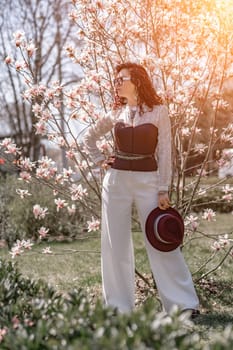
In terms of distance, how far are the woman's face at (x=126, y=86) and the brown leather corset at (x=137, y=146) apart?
0.24 meters

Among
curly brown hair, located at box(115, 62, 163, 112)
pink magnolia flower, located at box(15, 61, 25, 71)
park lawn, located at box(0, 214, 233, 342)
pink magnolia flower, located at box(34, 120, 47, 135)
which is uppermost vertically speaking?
pink magnolia flower, located at box(15, 61, 25, 71)

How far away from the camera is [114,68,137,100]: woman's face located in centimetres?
494

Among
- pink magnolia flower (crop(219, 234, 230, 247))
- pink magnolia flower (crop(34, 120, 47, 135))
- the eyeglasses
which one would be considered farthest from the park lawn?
the eyeglasses

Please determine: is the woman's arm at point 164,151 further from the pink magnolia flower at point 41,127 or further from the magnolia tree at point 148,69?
the pink magnolia flower at point 41,127

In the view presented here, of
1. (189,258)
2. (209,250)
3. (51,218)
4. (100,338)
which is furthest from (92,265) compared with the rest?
(100,338)

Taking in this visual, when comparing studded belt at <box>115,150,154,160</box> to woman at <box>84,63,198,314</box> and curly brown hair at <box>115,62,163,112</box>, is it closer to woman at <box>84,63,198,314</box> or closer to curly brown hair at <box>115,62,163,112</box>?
woman at <box>84,63,198,314</box>

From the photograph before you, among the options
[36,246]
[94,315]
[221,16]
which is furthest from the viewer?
[36,246]

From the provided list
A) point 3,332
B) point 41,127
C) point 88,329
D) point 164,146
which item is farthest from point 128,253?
point 88,329

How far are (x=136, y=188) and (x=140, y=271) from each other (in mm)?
2800

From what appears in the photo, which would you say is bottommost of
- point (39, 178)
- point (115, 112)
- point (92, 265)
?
point (92, 265)

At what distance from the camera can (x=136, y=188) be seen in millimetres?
4891

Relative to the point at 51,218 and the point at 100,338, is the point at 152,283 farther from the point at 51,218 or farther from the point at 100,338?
the point at 51,218

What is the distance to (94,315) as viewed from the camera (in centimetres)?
276

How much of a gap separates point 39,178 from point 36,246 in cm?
464
